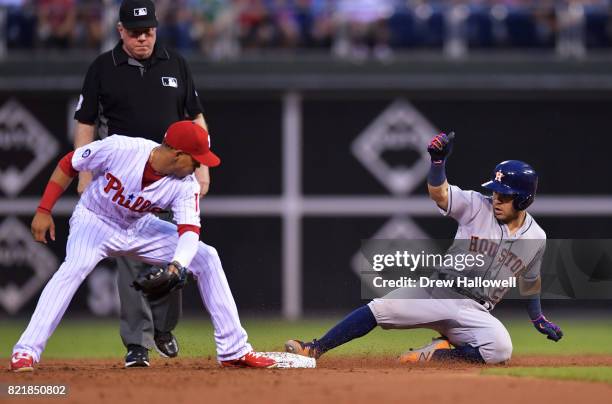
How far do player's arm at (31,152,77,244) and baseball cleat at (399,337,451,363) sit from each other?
2465 mm

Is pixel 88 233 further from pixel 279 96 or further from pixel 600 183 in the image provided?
pixel 600 183

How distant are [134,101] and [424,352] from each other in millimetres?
2483

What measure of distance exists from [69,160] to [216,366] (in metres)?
1.57

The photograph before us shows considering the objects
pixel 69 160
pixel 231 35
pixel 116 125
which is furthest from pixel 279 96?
pixel 69 160

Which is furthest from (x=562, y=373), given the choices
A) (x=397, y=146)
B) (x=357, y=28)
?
(x=357, y=28)

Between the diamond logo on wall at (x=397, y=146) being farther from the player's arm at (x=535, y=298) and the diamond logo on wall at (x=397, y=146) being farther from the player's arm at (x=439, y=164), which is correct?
the player's arm at (x=439, y=164)

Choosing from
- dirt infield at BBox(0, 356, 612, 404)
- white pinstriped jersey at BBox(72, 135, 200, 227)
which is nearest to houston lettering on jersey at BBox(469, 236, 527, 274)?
dirt infield at BBox(0, 356, 612, 404)

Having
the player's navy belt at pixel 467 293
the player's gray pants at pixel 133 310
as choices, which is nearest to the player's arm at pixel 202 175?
the player's gray pants at pixel 133 310

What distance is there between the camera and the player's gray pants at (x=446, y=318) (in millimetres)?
7316

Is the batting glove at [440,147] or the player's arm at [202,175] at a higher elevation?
the batting glove at [440,147]

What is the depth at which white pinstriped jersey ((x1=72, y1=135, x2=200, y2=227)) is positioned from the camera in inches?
263

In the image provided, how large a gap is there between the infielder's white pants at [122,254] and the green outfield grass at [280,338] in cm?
163

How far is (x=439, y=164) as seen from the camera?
284 inches

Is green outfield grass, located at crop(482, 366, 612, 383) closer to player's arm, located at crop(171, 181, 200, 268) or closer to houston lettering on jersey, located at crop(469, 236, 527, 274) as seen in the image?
houston lettering on jersey, located at crop(469, 236, 527, 274)
